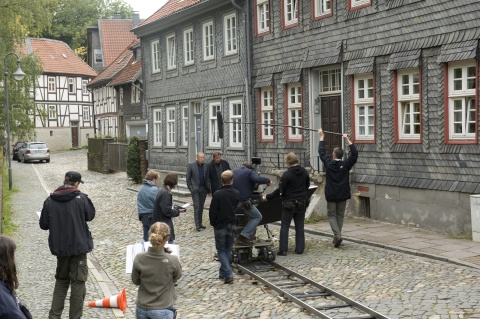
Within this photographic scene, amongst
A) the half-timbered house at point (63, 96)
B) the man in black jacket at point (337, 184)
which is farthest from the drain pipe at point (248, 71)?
the half-timbered house at point (63, 96)

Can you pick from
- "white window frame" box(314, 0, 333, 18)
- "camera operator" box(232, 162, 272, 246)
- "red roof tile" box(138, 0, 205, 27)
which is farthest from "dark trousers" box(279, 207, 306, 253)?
"red roof tile" box(138, 0, 205, 27)

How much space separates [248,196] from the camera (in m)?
Answer: 13.9

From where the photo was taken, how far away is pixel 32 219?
75.6ft

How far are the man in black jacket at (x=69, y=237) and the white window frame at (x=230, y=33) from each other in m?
17.3

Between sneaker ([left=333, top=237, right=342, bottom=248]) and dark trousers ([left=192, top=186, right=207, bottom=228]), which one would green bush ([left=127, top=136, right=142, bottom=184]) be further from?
sneaker ([left=333, top=237, right=342, bottom=248])

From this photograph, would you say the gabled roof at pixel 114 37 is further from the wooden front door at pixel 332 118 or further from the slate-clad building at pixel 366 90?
the wooden front door at pixel 332 118

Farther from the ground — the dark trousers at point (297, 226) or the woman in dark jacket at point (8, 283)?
the woman in dark jacket at point (8, 283)

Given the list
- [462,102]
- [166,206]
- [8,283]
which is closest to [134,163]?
[462,102]

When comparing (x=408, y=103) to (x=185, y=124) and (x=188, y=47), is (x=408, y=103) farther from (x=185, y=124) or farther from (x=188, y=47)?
(x=185, y=124)

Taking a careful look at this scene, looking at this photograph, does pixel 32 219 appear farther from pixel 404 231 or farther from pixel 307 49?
pixel 404 231

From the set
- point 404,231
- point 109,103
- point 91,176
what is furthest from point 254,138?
point 109,103

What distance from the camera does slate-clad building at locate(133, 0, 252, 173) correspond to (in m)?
26.7

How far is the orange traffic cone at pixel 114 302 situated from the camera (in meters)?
11.1

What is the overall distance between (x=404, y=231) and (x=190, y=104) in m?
15.6
